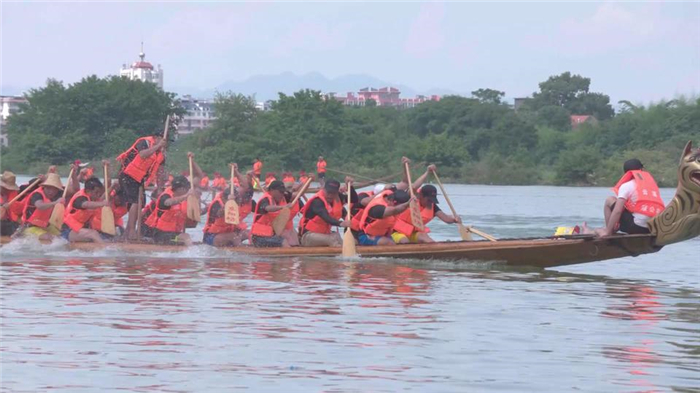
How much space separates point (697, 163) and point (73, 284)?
742cm

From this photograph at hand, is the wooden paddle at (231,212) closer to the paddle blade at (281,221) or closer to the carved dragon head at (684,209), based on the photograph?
the paddle blade at (281,221)

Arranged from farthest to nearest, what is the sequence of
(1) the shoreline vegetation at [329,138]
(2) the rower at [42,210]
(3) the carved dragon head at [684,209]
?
1. (1) the shoreline vegetation at [329,138]
2. (2) the rower at [42,210]
3. (3) the carved dragon head at [684,209]

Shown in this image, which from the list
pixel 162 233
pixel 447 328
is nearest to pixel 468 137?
pixel 162 233

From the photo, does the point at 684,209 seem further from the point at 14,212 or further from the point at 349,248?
the point at 14,212

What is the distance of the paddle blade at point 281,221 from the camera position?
1825 centimetres

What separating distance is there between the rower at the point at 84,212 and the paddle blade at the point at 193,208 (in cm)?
121

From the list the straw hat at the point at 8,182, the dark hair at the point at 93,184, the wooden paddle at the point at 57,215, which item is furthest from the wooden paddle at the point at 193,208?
the straw hat at the point at 8,182

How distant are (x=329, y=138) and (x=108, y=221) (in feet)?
173

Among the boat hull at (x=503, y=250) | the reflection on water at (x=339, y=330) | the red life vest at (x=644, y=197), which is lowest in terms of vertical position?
the reflection on water at (x=339, y=330)

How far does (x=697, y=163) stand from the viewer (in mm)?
15500

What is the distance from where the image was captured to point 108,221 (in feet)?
60.8

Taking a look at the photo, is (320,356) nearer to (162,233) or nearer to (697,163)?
(697,163)

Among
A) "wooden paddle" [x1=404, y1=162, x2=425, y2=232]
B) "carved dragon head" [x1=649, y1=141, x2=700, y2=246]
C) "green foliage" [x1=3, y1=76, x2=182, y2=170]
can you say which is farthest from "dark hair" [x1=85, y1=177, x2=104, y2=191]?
"green foliage" [x1=3, y1=76, x2=182, y2=170]

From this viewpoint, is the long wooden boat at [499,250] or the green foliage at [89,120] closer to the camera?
the long wooden boat at [499,250]
